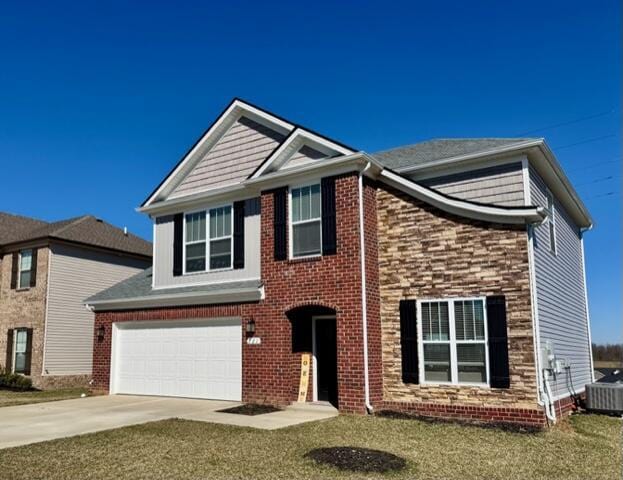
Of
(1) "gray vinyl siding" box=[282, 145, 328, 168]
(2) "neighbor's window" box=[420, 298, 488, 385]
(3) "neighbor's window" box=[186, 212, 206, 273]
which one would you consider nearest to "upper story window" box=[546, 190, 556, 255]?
(2) "neighbor's window" box=[420, 298, 488, 385]

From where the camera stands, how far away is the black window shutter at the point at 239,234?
1582 centimetres

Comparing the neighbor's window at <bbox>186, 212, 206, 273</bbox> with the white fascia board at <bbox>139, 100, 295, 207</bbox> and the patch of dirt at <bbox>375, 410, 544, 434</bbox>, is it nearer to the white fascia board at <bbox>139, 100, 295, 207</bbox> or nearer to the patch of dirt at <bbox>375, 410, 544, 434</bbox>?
the white fascia board at <bbox>139, 100, 295, 207</bbox>

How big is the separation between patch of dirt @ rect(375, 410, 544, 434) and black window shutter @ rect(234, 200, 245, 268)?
570 centimetres

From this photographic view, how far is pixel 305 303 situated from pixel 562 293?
6670mm

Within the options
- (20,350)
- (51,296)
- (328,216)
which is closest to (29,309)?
(51,296)

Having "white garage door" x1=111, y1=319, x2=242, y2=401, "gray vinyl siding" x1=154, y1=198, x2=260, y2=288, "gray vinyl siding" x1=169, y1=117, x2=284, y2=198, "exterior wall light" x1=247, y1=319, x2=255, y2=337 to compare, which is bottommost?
"white garage door" x1=111, y1=319, x2=242, y2=401

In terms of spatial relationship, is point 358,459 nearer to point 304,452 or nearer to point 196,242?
point 304,452

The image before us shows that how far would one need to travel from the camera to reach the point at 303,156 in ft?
48.0

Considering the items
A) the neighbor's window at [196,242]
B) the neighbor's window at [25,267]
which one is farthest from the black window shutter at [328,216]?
the neighbor's window at [25,267]

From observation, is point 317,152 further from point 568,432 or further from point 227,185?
point 568,432

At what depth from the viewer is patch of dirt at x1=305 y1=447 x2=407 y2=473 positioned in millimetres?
7730

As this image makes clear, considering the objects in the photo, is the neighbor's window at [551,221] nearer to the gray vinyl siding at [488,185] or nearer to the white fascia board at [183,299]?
the gray vinyl siding at [488,185]

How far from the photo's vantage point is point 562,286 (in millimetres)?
14984

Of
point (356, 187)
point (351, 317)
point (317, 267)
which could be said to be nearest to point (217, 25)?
point (356, 187)
